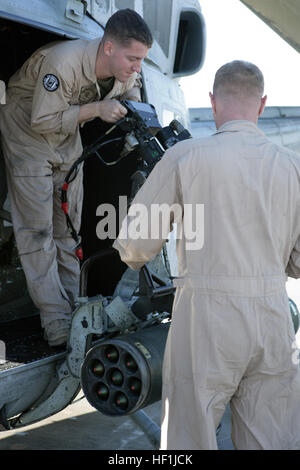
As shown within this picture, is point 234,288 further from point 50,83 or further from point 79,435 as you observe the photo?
point 79,435

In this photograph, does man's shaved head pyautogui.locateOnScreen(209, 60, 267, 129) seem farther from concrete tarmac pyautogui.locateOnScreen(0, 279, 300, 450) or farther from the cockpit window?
the cockpit window

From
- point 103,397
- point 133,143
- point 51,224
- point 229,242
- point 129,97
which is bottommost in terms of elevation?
point 103,397

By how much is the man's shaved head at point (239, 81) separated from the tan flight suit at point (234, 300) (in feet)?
0.38

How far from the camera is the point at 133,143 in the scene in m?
3.00

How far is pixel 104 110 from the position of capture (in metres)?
2.99

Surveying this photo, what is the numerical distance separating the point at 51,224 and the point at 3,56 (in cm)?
133

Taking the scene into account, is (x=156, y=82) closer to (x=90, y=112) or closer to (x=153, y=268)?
(x=90, y=112)

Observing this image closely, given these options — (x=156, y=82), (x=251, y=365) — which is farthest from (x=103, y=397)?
(x=156, y=82)

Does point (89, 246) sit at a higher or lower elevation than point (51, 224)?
lower

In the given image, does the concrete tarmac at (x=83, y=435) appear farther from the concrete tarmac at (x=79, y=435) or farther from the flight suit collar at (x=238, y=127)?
the flight suit collar at (x=238, y=127)

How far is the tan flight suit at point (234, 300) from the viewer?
1.93 meters

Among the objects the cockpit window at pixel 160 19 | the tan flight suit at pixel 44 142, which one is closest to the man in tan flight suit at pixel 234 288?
the tan flight suit at pixel 44 142

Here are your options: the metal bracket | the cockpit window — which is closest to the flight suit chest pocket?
the metal bracket

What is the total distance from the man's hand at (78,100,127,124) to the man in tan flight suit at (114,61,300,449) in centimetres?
102
